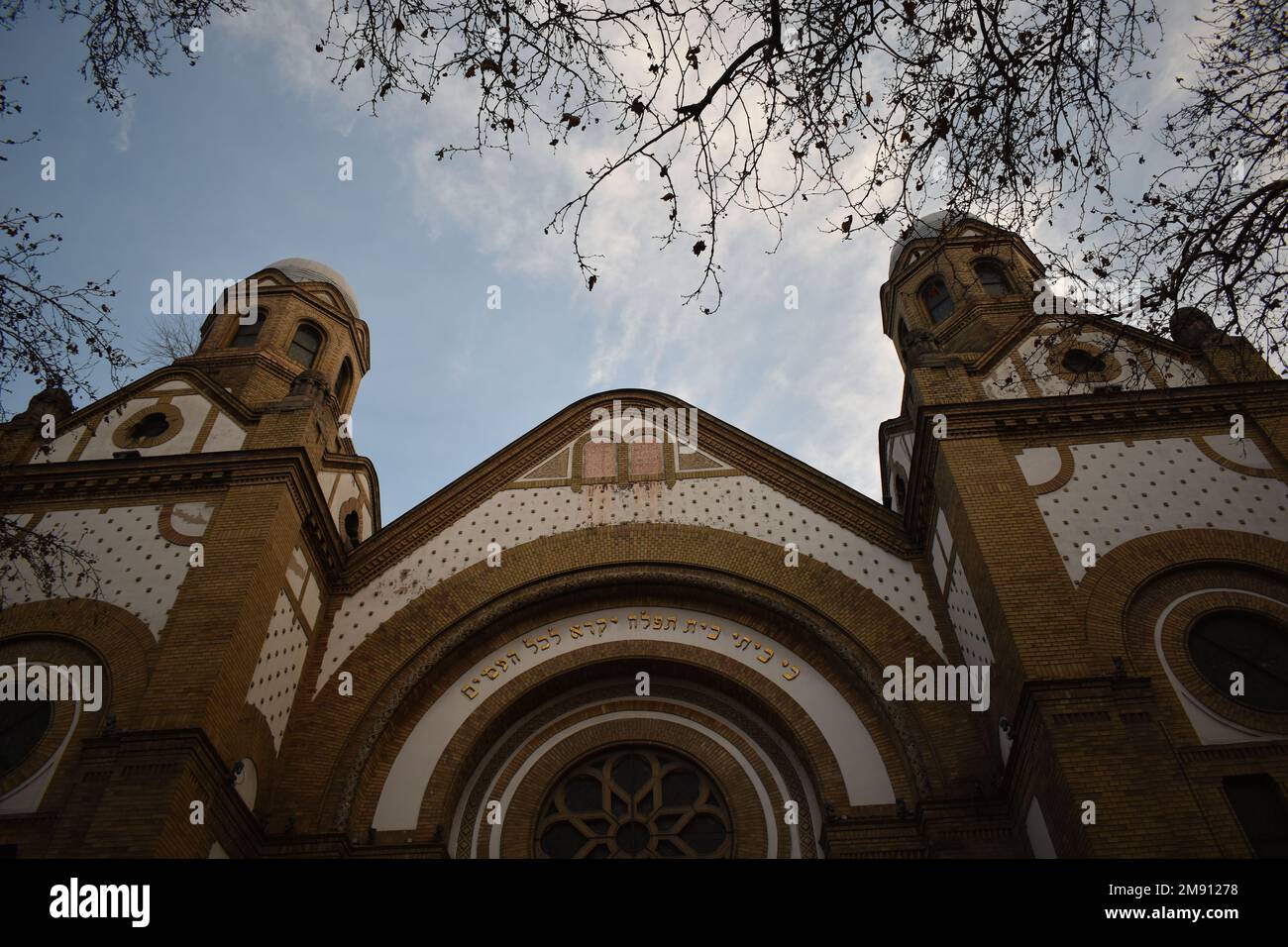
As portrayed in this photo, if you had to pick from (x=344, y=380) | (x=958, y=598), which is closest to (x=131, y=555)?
(x=344, y=380)

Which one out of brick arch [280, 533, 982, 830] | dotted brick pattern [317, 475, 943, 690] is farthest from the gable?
brick arch [280, 533, 982, 830]

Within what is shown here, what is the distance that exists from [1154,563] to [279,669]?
12.1 meters

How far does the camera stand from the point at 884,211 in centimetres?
836

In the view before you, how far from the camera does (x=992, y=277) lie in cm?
2045

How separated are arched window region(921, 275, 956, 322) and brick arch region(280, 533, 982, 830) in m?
8.14

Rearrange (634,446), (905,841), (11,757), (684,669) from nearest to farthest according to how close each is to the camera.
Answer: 1. (11,757)
2. (905,841)
3. (684,669)
4. (634,446)

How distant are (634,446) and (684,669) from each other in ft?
16.2

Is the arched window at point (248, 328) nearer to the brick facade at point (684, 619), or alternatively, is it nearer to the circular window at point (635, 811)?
the brick facade at point (684, 619)

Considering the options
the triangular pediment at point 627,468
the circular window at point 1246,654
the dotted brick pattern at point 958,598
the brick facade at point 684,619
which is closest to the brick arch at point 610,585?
the brick facade at point 684,619

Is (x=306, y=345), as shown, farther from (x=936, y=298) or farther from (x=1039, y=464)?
(x=1039, y=464)

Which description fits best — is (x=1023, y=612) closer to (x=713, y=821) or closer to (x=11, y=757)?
(x=713, y=821)

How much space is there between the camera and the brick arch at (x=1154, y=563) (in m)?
11.9
